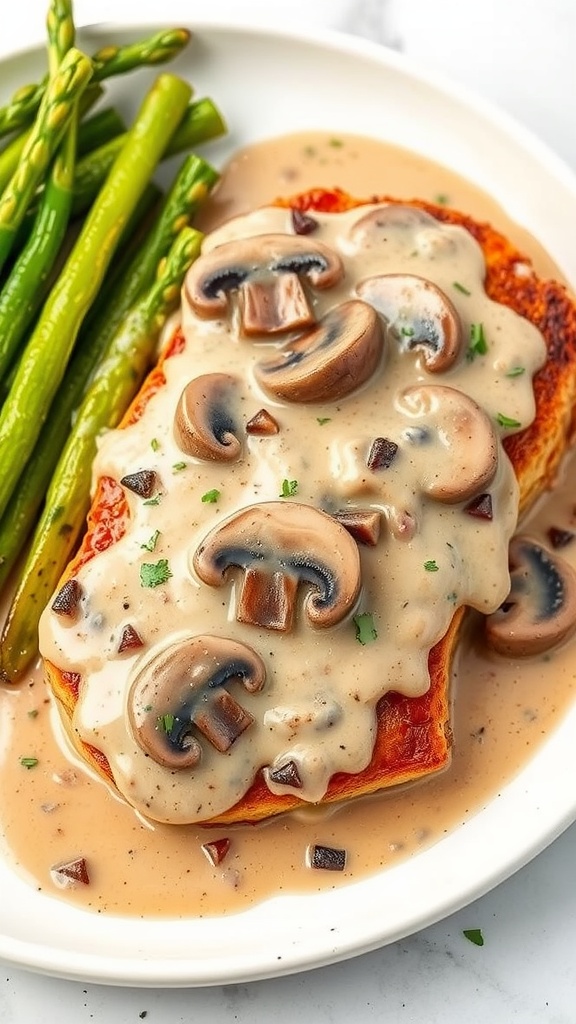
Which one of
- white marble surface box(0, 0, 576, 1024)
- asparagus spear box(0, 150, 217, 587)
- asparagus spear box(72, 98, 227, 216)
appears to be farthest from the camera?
asparagus spear box(72, 98, 227, 216)

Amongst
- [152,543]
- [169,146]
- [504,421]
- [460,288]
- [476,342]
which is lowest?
[152,543]

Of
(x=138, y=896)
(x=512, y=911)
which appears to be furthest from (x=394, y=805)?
(x=138, y=896)

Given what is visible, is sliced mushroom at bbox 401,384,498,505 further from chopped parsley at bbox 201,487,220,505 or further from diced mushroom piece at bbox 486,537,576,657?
chopped parsley at bbox 201,487,220,505

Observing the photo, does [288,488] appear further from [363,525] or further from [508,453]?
[508,453]

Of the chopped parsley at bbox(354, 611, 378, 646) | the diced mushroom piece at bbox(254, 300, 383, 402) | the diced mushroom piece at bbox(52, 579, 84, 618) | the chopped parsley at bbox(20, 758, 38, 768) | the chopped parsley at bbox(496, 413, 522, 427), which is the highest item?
the diced mushroom piece at bbox(254, 300, 383, 402)

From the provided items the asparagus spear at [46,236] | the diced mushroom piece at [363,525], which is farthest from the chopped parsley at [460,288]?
the asparagus spear at [46,236]

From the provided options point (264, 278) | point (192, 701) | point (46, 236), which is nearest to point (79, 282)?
point (46, 236)

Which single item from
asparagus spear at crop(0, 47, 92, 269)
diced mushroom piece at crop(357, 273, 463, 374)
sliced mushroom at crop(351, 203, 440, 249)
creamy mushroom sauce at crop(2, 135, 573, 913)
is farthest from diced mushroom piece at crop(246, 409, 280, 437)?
asparagus spear at crop(0, 47, 92, 269)
